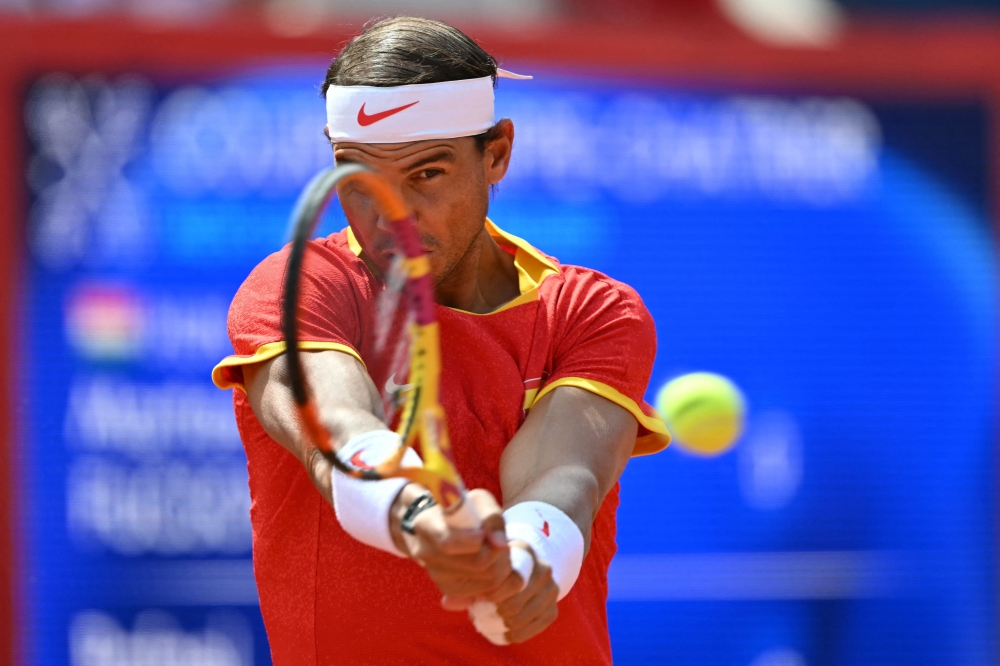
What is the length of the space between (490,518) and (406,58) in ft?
3.16

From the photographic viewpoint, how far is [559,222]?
18.3 feet

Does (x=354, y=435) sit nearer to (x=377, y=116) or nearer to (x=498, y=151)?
(x=377, y=116)

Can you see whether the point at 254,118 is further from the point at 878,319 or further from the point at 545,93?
the point at 878,319

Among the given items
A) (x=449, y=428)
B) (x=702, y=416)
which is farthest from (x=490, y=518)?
(x=702, y=416)

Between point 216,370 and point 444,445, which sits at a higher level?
point 216,370

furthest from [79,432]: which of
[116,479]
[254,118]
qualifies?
[254,118]

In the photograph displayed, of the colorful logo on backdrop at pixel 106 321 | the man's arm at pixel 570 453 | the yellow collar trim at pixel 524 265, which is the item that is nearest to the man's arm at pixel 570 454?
the man's arm at pixel 570 453

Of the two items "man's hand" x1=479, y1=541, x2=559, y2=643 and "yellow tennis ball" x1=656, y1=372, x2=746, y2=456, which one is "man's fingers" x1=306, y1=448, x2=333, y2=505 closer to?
"man's hand" x1=479, y1=541, x2=559, y2=643

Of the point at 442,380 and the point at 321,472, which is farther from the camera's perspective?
the point at 442,380

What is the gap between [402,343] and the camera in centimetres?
225

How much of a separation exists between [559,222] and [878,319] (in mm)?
1388

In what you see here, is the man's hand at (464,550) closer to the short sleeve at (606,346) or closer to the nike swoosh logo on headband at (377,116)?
the short sleeve at (606,346)

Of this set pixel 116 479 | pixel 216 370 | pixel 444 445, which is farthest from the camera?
pixel 116 479

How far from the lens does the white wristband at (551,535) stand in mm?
2121
